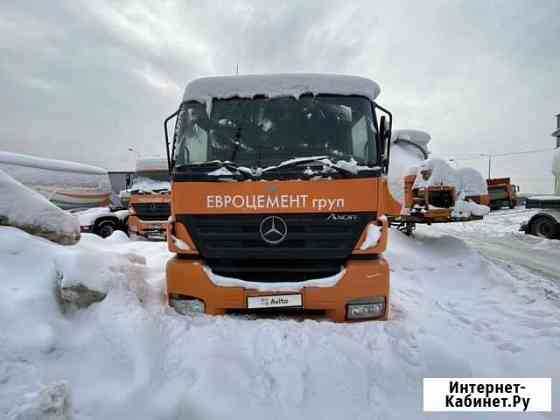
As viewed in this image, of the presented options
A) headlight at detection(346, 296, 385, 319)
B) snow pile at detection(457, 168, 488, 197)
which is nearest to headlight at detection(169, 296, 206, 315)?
headlight at detection(346, 296, 385, 319)

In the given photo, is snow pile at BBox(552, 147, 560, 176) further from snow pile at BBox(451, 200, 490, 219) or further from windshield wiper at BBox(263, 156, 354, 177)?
windshield wiper at BBox(263, 156, 354, 177)

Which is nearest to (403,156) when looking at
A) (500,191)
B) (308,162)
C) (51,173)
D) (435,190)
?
(435,190)

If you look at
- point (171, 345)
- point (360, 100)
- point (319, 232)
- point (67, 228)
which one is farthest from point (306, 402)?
point (67, 228)

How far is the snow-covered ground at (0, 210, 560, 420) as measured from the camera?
6.72ft

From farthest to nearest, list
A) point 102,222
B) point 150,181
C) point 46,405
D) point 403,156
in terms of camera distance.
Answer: point 102,222 < point 150,181 < point 403,156 < point 46,405

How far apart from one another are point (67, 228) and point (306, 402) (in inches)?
133

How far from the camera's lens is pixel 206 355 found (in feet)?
7.89

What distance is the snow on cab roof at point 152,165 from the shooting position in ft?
34.0

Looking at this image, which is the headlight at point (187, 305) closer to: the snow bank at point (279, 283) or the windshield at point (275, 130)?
the snow bank at point (279, 283)

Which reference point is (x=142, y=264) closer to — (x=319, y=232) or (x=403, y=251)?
(x=319, y=232)

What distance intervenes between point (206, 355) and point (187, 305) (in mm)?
748

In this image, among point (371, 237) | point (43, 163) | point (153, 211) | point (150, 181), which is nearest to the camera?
point (371, 237)

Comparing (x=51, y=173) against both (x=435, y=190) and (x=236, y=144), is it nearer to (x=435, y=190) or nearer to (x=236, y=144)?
(x=236, y=144)

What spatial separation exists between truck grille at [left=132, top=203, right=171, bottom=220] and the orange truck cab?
6.64 meters
